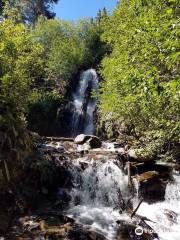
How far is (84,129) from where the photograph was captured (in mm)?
35062

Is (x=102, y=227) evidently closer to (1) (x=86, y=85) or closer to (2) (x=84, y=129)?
(2) (x=84, y=129)

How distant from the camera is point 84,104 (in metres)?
37.1

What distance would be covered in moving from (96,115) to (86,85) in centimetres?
491

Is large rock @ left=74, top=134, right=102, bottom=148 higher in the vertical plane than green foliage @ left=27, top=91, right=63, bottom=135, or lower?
lower

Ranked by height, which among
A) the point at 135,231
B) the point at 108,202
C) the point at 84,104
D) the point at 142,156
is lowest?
the point at 135,231

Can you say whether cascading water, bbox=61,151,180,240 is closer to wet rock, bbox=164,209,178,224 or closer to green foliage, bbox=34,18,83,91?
wet rock, bbox=164,209,178,224

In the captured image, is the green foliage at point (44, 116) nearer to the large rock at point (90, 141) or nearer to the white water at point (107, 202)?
the large rock at point (90, 141)

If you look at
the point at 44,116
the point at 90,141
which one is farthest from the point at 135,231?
the point at 44,116

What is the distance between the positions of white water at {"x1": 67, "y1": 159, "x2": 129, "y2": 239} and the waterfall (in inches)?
600

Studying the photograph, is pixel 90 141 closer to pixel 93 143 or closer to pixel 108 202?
pixel 93 143

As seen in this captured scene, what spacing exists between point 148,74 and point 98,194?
29.5 ft

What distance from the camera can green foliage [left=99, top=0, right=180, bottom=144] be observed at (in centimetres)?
1070

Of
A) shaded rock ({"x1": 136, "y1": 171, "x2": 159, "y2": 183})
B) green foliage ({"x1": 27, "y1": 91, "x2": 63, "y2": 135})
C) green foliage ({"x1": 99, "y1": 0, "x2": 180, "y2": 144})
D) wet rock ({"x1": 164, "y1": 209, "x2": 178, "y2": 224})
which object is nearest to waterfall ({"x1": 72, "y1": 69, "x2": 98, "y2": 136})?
green foliage ({"x1": 27, "y1": 91, "x2": 63, "y2": 135})

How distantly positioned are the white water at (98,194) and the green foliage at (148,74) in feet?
10.7
